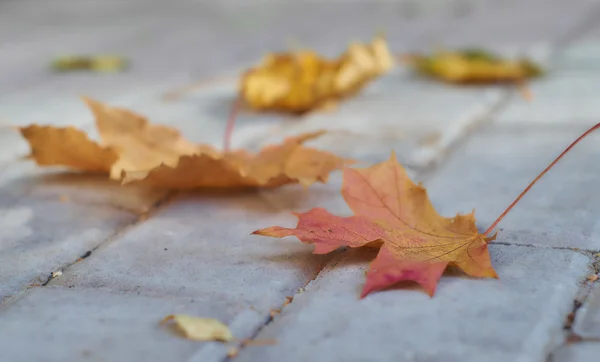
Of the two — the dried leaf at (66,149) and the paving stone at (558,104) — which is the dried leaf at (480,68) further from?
the dried leaf at (66,149)

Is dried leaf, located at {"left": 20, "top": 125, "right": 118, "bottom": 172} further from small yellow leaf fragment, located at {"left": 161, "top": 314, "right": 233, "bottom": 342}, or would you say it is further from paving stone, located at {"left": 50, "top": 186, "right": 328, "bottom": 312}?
small yellow leaf fragment, located at {"left": 161, "top": 314, "right": 233, "bottom": 342}

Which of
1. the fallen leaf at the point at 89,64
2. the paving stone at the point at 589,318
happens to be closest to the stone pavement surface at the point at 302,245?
the paving stone at the point at 589,318

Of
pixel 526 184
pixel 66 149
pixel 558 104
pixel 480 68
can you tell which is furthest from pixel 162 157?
pixel 480 68

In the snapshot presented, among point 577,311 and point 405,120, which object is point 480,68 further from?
point 577,311

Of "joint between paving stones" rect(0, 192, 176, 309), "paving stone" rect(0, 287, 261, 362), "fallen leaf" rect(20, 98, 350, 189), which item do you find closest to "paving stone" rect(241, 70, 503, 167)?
"fallen leaf" rect(20, 98, 350, 189)

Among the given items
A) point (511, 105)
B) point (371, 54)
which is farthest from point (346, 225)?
point (371, 54)

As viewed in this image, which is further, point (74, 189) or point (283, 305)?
point (74, 189)
